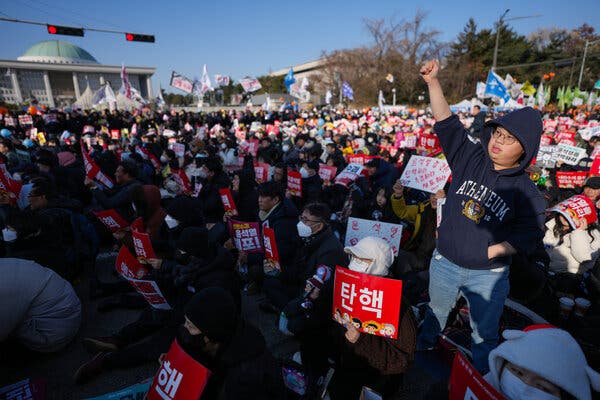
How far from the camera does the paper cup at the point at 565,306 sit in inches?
132

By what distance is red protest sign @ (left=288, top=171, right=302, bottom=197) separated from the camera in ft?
19.4

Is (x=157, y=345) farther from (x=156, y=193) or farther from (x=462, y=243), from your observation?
(x=462, y=243)

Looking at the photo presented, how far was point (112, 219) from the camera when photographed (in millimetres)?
4410

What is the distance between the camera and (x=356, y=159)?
7738 millimetres

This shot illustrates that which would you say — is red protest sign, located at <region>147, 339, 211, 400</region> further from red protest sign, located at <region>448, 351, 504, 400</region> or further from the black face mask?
red protest sign, located at <region>448, 351, 504, 400</region>

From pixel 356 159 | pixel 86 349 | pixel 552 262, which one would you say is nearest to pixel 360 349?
pixel 86 349

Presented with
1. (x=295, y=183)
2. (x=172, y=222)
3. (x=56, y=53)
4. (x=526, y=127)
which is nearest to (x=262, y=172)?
(x=295, y=183)

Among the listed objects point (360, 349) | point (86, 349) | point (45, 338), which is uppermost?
point (360, 349)

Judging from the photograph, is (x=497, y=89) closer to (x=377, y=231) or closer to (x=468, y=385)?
(x=377, y=231)

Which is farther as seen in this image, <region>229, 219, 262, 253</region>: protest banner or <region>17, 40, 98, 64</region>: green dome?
<region>17, 40, 98, 64</region>: green dome

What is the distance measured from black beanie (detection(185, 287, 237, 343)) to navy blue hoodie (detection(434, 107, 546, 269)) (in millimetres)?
1502

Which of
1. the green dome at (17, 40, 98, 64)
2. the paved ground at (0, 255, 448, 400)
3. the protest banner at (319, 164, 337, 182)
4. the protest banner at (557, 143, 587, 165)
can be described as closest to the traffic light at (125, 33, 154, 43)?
the protest banner at (319, 164, 337, 182)

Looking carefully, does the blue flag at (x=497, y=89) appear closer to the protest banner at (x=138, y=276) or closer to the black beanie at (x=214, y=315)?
the protest banner at (x=138, y=276)

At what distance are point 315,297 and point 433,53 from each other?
54519 mm
